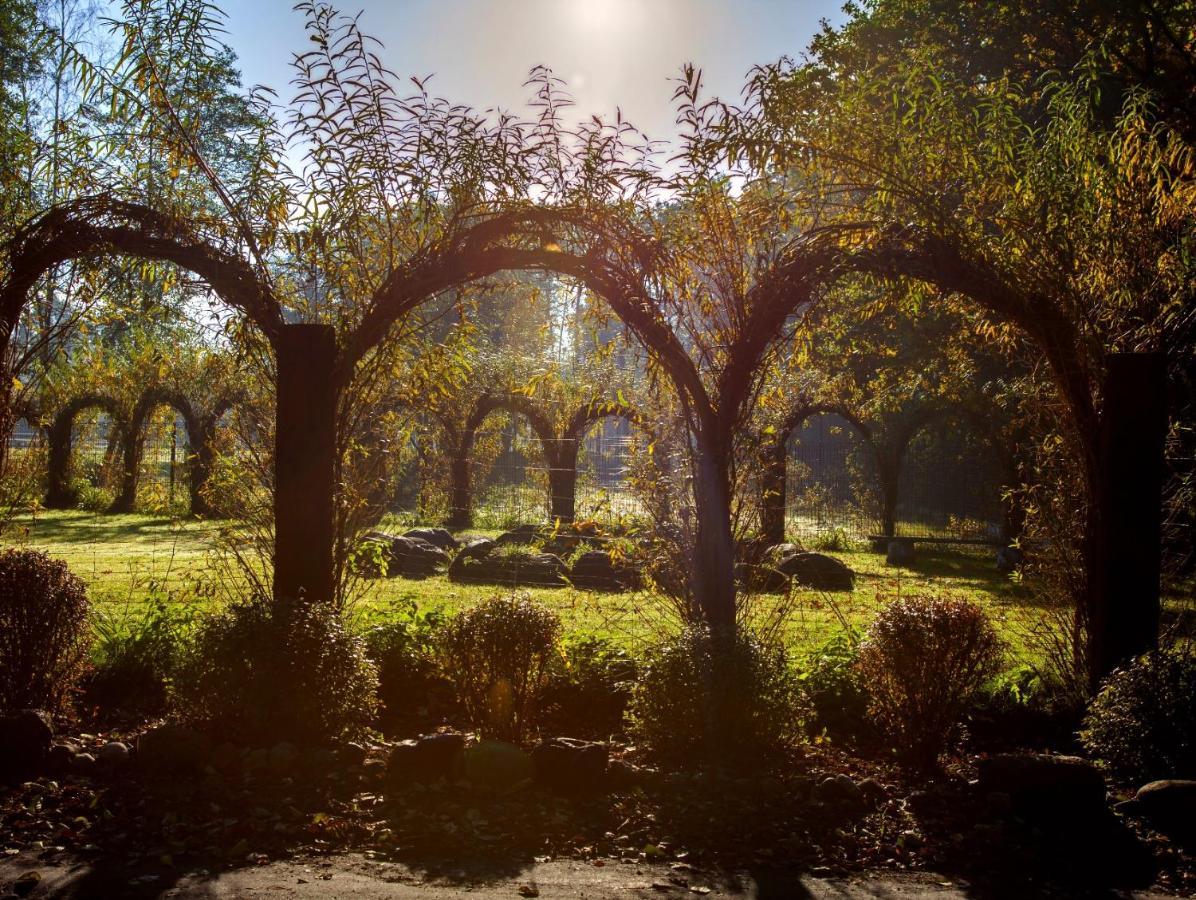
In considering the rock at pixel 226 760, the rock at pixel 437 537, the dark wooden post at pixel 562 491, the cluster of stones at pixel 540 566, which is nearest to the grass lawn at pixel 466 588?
the cluster of stones at pixel 540 566

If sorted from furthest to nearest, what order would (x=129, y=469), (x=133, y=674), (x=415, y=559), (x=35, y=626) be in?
(x=129, y=469)
(x=415, y=559)
(x=133, y=674)
(x=35, y=626)

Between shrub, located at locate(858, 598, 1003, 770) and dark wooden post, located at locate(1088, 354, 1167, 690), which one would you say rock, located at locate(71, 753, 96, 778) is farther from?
dark wooden post, located at locate(1088, 354, 1167, 690)

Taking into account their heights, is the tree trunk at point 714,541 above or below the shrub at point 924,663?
above

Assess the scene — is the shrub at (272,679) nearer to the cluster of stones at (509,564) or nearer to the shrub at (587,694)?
the shrub at (587,694)

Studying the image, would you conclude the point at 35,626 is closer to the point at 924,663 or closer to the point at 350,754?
the point at 350,754

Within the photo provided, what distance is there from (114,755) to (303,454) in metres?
1.74

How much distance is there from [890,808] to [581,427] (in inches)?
450

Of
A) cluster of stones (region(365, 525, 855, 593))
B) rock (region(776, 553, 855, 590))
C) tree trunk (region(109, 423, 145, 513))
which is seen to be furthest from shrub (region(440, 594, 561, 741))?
tree trunk (region(109, 423, 145, 513))

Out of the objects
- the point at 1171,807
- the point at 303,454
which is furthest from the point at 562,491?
the point at 1171,807

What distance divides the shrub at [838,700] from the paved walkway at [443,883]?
1822mm

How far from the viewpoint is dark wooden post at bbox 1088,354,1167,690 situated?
209 inches

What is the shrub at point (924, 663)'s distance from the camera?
191 inches

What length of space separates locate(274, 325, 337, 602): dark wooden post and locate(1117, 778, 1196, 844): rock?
4075 mm

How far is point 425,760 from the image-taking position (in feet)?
15.2
